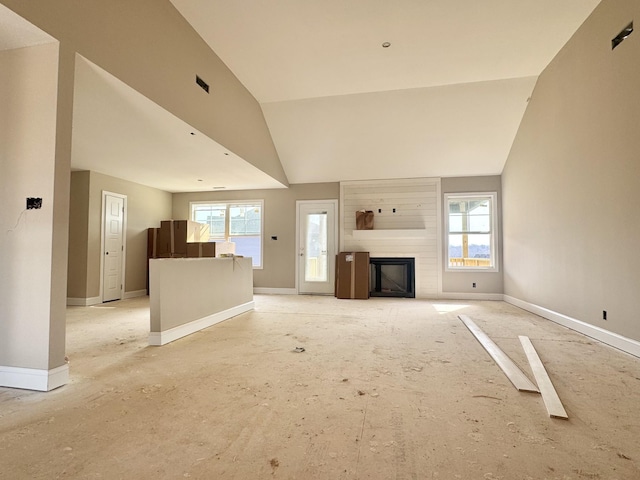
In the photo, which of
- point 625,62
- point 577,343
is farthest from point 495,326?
point 625,62

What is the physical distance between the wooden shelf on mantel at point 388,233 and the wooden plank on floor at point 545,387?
3.97 metres

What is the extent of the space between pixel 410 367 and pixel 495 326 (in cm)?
216

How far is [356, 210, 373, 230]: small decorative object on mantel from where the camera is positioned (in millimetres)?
7184

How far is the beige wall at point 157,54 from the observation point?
7.78 feet

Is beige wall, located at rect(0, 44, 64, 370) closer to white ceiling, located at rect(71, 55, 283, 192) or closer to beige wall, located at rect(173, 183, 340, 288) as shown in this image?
white ceiling, located at rect(71, 55, 283, 192)

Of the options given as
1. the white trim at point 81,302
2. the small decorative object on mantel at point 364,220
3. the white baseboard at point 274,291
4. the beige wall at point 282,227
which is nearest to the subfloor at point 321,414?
the white trim at point 81,302

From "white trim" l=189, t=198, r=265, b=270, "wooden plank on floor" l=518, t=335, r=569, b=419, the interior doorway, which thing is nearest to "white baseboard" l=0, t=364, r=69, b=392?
"wooden plank on floor" l=518, t=335, r=569, b=419

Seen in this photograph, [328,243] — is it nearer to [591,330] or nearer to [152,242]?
[152,242]

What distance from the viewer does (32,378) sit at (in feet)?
7.33

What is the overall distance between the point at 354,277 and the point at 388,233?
119cm

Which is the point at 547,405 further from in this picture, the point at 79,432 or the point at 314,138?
the point at 314,138

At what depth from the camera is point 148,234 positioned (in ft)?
24.1

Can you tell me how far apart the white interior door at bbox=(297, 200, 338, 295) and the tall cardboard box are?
1.40 feet

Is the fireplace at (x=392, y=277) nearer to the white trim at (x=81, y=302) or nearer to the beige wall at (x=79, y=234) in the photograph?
the white trim at (x=81, y=302)
